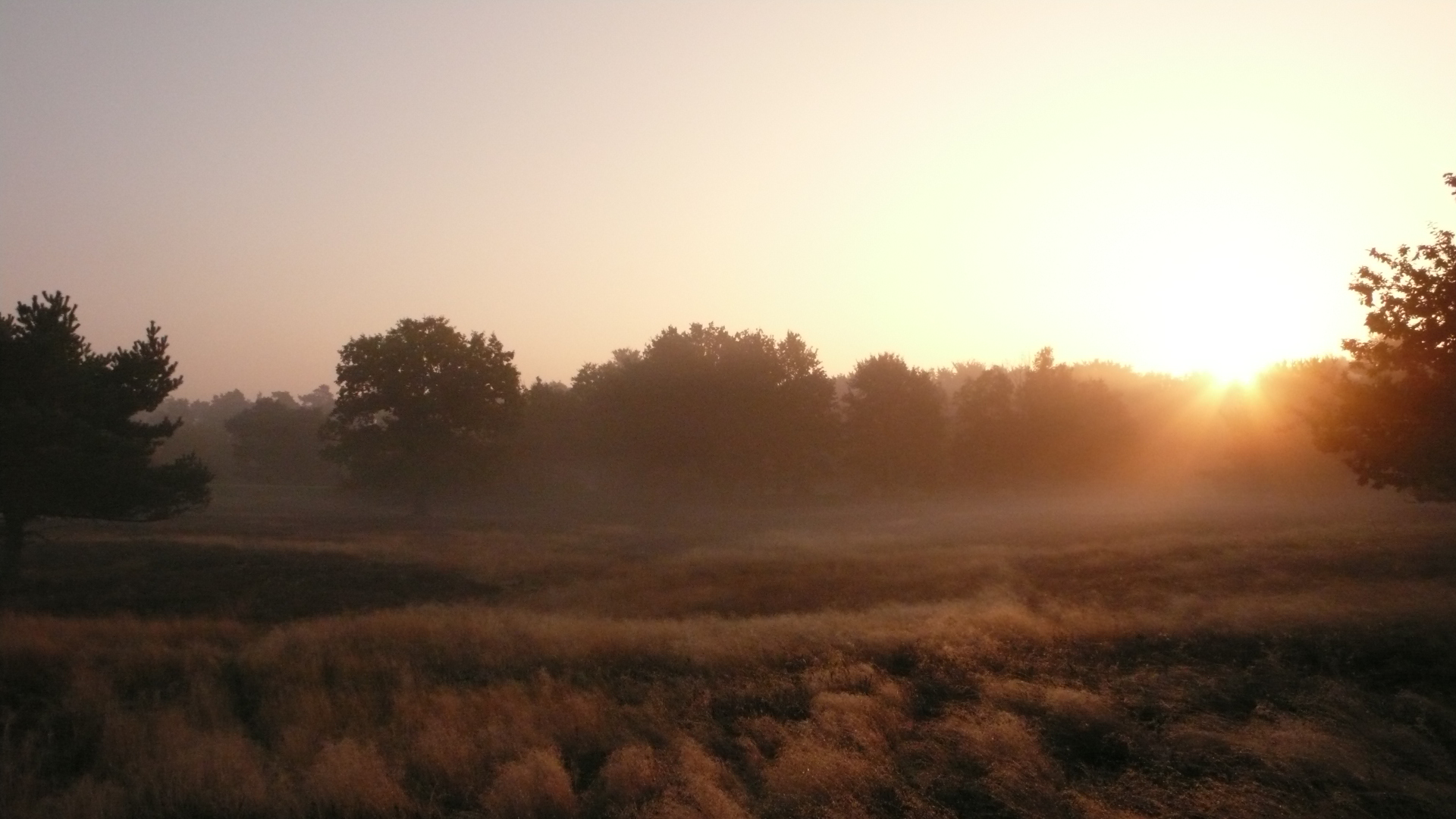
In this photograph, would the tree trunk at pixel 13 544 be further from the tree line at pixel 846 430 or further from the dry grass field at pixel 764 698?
the tree line at pixel 846 430

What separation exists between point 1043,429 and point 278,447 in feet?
233

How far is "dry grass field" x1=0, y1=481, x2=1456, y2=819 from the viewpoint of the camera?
8.61 meters

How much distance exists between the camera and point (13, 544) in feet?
90.3

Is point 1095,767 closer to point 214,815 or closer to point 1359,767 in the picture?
point 1359,767

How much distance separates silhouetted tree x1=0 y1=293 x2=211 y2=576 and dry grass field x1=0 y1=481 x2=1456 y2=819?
106 inches

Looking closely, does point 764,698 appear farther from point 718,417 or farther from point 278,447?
point 278,447

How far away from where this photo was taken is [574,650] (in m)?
14.7

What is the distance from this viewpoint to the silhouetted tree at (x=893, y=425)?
76.4 metres

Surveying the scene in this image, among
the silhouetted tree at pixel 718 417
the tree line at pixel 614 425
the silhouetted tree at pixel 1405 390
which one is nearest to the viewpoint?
the silhouetted tree at pixel 1405 390

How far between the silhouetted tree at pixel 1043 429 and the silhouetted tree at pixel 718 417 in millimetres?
11815

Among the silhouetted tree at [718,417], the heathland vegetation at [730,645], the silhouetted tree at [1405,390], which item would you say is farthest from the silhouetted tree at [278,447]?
the silhouetted tree at [1405,390]

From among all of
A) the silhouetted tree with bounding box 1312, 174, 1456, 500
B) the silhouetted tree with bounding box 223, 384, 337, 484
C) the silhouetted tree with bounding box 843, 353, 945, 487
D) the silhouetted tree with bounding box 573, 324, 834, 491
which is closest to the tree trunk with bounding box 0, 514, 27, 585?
the silhouetted tree with bounding box 1312, 174, 1456, 500

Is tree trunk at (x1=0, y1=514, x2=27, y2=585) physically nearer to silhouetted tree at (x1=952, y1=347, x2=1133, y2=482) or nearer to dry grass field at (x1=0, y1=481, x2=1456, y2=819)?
dry grass field at (x1=0, y1=481, x2=1456, y2=819)

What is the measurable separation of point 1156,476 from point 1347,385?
198 feet
